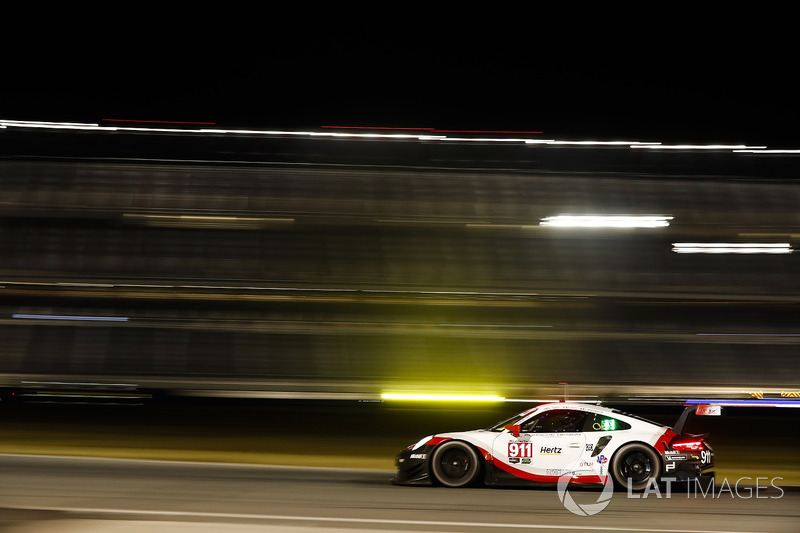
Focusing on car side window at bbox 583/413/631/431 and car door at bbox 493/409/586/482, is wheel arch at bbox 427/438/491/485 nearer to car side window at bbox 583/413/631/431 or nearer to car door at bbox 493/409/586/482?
car door at bbox 493/409/586/482

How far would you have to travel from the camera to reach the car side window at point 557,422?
9.58 metres

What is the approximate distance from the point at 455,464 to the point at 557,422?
1.30 metres

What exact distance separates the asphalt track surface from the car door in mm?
264

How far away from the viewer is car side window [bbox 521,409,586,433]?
958 centimetres

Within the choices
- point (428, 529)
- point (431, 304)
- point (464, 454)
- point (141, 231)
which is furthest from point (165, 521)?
point (141, 231)

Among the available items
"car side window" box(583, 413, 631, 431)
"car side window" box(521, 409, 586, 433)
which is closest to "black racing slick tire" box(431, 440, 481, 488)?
"car side window" box(521, 409, 586, 433)

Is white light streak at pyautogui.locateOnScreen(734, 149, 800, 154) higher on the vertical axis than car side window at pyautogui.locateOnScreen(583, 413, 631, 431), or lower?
higher

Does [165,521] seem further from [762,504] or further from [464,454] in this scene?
[762,504]

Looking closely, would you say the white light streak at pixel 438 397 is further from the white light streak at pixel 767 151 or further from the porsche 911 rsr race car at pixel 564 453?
the white light streak at pixel 767 151

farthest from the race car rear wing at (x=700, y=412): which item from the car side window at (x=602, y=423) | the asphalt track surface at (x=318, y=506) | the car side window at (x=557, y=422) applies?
the car side window at (x=557, y=422)

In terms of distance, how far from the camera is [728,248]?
19906mm

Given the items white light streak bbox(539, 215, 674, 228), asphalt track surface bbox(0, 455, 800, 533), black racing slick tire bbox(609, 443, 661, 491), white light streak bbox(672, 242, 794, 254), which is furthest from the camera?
white light streak bbox(539, 215, 674, 228)

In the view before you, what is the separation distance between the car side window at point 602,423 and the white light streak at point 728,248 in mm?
11199

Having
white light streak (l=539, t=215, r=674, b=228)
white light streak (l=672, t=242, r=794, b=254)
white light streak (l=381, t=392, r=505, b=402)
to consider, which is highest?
white light streak (l=539, t=215, r=674, b=228)
